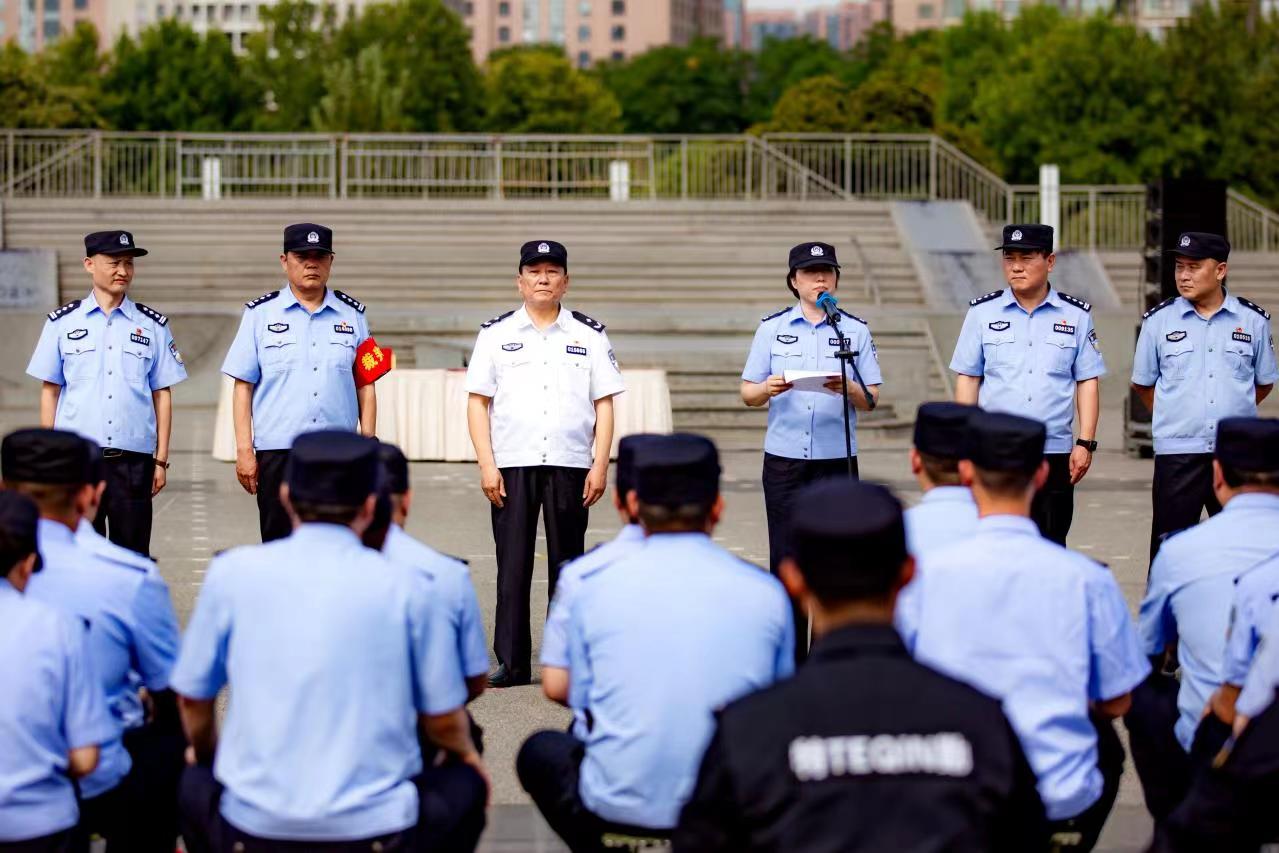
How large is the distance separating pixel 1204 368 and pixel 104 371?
196 inches

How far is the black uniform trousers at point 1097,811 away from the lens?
4.45 metres

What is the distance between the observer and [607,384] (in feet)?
26.6

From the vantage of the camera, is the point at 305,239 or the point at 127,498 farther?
the point at 127,498

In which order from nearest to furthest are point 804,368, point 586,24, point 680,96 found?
point 804,368 < point 680,96 < point 586,24

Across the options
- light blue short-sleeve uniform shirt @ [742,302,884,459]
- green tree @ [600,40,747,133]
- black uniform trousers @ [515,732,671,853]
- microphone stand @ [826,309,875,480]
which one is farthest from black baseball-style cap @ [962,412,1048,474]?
green tree @ [600,40,747,133]

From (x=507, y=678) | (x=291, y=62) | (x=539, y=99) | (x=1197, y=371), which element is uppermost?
(x=291, y=62)

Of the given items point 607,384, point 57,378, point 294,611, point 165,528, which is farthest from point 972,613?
point 165,528

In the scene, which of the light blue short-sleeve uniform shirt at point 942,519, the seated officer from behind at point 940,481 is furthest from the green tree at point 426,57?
the light blue short-sleeve uniform shirt at point 942,519

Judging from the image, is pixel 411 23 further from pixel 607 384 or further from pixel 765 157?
pixel 607 384

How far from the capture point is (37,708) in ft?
13.5

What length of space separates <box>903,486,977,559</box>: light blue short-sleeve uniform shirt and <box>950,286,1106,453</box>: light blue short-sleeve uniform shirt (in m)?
3.02

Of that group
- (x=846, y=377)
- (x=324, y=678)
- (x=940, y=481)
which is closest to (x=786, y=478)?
(x=846, y=377)

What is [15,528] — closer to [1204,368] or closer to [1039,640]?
[1039,640]

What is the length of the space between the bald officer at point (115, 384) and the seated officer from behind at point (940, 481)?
13.5 ft
